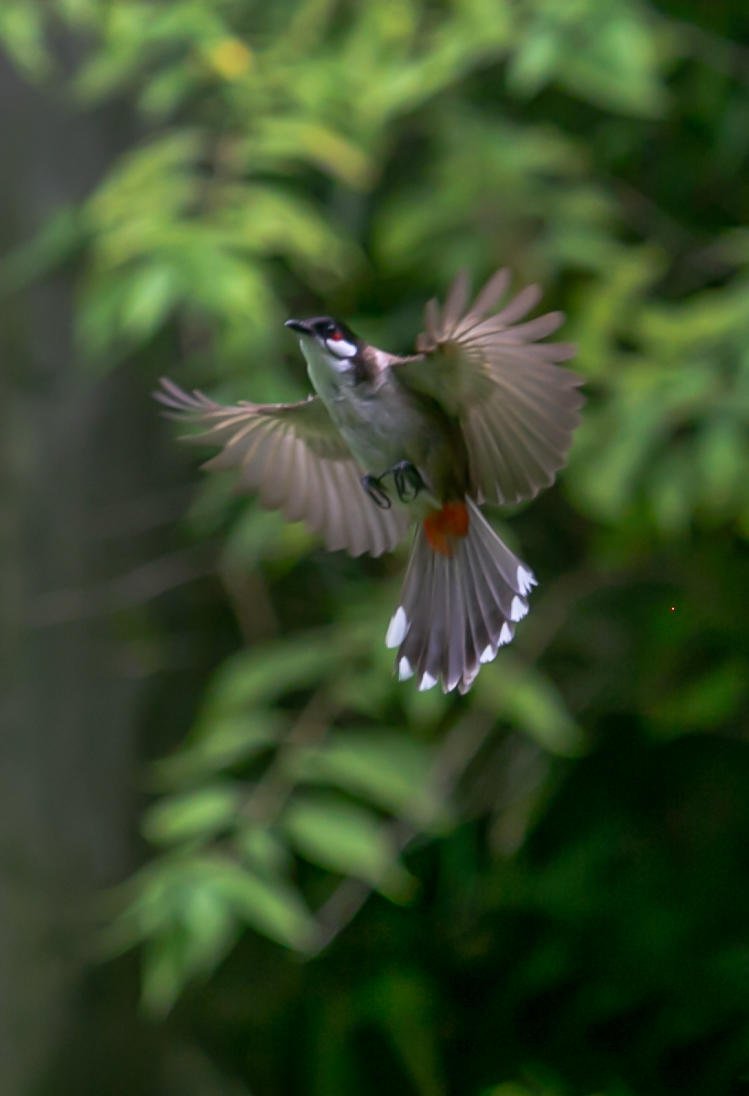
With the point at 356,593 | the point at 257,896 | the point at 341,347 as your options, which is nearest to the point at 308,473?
the point at 341,347

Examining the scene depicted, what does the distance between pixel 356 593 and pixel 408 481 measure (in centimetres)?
135

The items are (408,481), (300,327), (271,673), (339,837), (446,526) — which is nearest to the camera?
(300,327)

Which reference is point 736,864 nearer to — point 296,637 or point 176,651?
point 296,637

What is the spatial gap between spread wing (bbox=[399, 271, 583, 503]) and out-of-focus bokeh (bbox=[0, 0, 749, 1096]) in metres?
0.89

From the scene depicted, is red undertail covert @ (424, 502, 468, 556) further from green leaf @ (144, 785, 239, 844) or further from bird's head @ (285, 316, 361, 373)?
green leaf @ (144, 785, 239, 844)

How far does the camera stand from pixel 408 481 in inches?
33.8

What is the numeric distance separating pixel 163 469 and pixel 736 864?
109 centimetres

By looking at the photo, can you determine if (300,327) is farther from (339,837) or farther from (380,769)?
(380,769)

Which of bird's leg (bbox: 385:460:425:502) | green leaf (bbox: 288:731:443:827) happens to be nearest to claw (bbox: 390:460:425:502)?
bird's leg (bbox: 385:460:425:502)

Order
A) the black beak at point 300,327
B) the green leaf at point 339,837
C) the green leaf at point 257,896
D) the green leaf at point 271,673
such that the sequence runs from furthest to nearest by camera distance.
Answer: the green leaf at point 271,673 → the green leaf at point 339,837 → the green leaf at point 257,896 → the black beak at point 300,327

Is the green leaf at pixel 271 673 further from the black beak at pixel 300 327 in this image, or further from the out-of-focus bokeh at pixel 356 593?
the black beak at pixel 300 327

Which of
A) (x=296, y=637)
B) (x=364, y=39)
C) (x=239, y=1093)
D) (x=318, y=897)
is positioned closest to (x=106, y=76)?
(x=364, y=39)

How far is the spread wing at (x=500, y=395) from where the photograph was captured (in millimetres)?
821

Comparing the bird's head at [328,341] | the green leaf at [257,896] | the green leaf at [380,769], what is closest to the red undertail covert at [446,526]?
the bird's head at [328,341]
